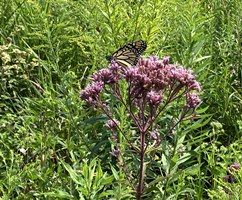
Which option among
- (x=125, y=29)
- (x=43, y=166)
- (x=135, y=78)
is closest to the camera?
(x=135, y=78)

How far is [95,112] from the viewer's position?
12.0ft

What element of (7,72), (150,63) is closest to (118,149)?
(150,63)

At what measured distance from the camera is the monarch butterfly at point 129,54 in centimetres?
329

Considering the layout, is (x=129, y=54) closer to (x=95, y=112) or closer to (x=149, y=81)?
(x=95, y=112)

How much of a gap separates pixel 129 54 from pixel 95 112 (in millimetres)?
541

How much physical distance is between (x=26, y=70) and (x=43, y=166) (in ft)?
4.16

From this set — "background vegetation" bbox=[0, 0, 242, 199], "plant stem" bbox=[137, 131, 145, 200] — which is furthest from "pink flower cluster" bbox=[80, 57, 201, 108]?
"background vegetation" bbox=[0, 0, 242, 199]

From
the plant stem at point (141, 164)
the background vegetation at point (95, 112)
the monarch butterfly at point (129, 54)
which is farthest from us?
the monarch butterfly at point (129, 54)

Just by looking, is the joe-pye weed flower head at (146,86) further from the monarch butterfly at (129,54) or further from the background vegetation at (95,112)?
the monarch butterfly at (129,54)

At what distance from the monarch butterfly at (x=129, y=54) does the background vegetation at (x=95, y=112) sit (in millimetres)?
253

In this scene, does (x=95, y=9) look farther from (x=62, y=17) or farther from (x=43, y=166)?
(x=43, y=166)

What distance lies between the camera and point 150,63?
2713mm

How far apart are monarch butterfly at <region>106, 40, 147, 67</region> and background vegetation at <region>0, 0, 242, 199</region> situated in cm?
25

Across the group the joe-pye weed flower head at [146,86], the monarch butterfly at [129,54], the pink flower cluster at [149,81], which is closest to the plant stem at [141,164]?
the joe-pye weed flower head at [146,86]
